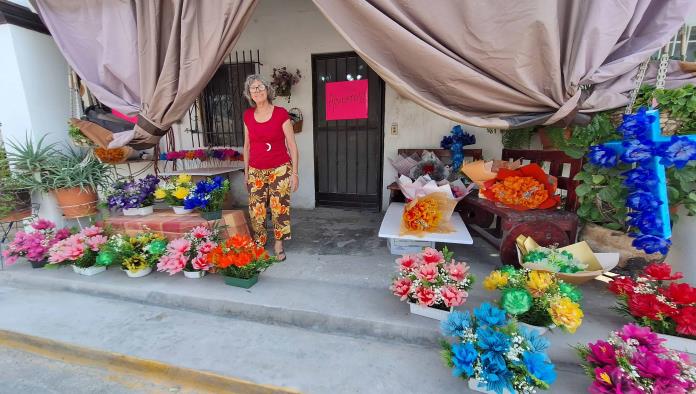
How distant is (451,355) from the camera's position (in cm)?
114

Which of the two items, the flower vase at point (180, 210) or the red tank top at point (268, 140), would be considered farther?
the flower vase at point (180, 210)

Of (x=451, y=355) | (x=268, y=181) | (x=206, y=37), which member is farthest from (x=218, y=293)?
(x=206, y=37)

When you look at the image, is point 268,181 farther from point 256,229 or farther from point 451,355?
point 451,355

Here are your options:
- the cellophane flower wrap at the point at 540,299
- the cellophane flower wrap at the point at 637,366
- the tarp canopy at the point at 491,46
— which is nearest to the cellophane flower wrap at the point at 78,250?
the tarp canopy at the point at 491,46

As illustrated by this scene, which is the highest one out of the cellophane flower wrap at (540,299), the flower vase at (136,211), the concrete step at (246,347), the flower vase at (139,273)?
the flower vase at (136,211)

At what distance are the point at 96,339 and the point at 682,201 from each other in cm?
313

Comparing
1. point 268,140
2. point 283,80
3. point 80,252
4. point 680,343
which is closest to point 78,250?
point 80,252

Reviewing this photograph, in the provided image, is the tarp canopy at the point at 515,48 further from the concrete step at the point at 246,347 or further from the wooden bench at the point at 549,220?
the concrete step at the point at 246,347

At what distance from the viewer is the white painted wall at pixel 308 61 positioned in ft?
11.0

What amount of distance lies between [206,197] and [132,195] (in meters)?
0.73

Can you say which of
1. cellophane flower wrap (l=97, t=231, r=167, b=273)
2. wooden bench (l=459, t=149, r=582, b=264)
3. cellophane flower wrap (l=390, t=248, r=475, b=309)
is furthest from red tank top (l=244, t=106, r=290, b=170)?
wooden bench (l=459, t=149, r=582, b=264)

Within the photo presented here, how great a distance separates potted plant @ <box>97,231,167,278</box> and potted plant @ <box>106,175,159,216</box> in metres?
0.38

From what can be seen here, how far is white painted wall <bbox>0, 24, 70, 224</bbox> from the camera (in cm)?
229

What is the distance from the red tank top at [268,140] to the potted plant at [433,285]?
121cm
